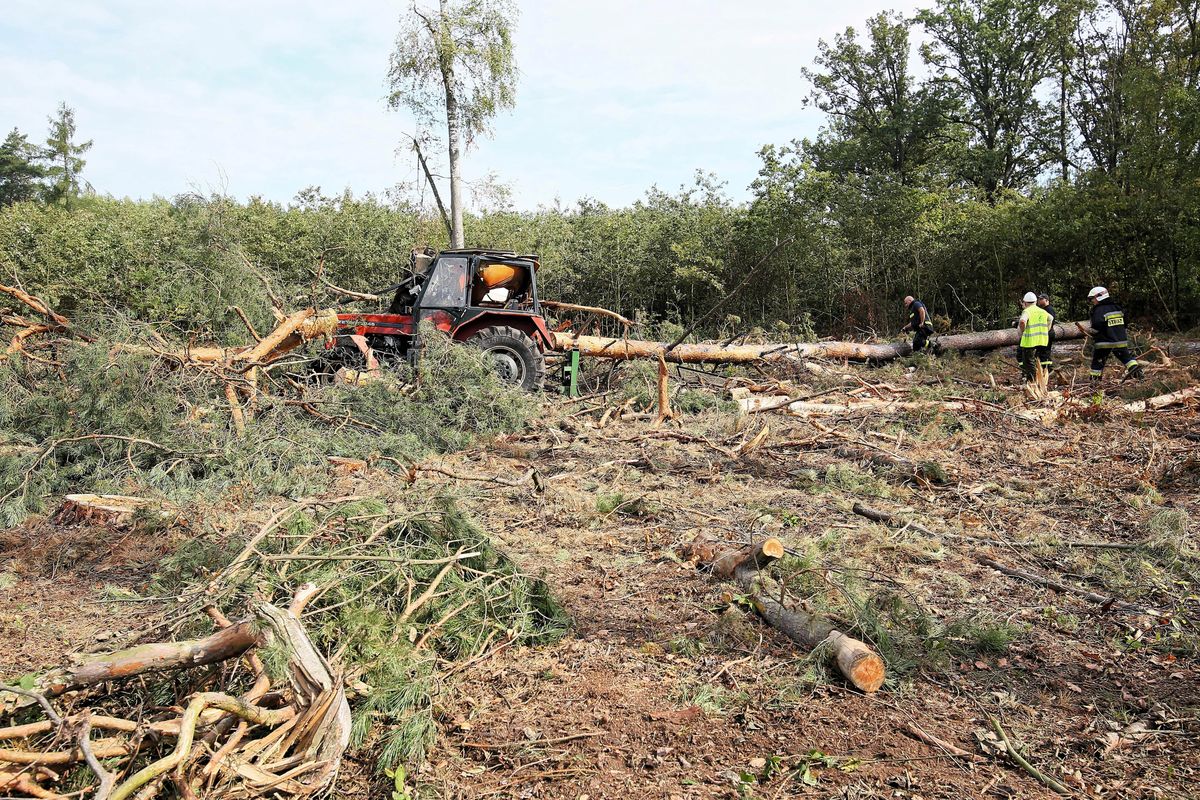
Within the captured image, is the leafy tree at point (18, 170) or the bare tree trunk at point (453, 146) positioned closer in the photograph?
the bare tree trunk at point (453, 146)

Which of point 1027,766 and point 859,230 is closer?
point 1027,766

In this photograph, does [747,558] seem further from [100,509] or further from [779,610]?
[100,509]

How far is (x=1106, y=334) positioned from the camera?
35.8 ft

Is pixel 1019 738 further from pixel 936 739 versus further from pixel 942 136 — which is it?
pixel 942 136

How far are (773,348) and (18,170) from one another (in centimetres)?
3660

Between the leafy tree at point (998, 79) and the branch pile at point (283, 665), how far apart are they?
75.8ft

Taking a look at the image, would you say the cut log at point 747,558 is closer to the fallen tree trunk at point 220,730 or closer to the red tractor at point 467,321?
the fallen tree trunk at point 220,730

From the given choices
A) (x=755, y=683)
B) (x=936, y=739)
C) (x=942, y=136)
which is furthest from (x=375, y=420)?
(x=942, y=136)

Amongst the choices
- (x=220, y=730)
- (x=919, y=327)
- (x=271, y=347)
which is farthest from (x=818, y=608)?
(x=919, y=327)

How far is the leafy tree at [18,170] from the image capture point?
1359 inches

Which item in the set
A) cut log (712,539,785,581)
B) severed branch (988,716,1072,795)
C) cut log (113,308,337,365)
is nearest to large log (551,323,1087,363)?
cut log (113,308,337,365)

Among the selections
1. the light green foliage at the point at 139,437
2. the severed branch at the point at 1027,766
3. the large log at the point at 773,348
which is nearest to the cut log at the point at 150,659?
the severed branch at the point at 1027,766

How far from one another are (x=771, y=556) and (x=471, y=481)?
3038 millimetres

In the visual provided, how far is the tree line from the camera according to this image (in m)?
14.3
